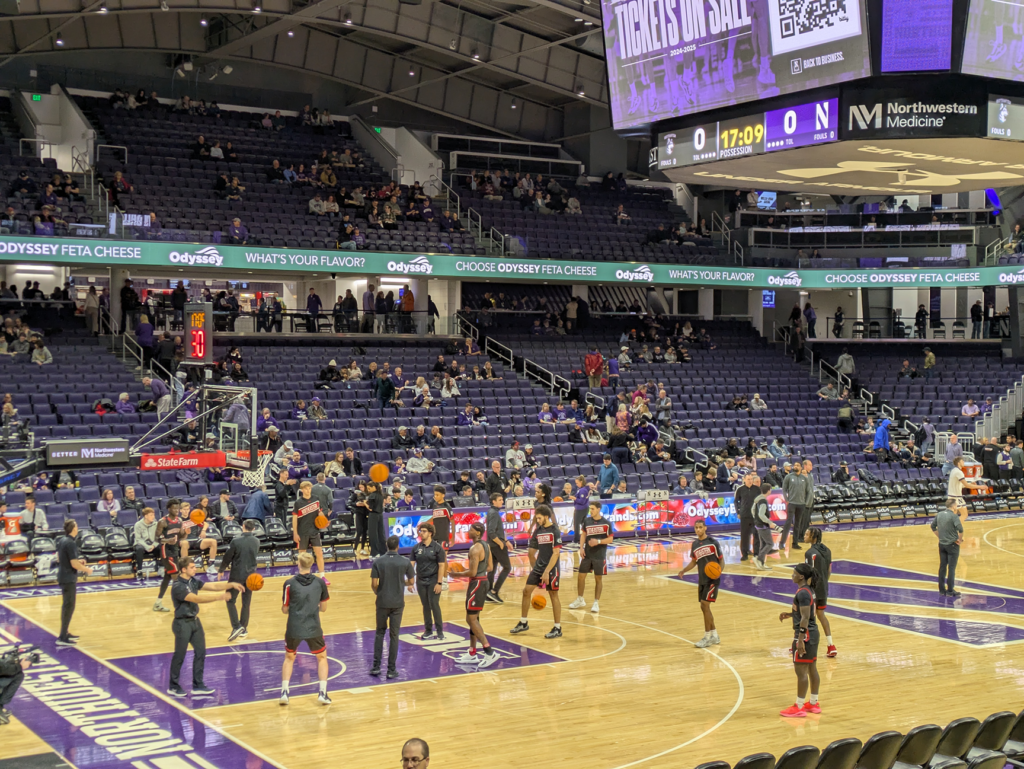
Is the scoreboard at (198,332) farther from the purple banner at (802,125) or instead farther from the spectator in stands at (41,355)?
the purple banner at (802,125)

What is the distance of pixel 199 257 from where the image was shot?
2877 centimetres

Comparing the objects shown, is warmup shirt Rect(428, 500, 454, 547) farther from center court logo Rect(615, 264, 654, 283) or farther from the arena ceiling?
center court logo Rect(615, 264, 654, 283)

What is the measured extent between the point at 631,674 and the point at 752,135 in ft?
20.3

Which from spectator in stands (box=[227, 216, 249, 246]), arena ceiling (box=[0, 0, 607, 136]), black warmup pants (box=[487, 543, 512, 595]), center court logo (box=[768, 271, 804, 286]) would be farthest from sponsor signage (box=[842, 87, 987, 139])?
center court logo (box=[768, 271, 804, 286])

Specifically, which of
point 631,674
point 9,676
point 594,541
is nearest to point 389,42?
point 594,541

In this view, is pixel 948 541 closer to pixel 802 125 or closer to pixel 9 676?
pixel 802 125

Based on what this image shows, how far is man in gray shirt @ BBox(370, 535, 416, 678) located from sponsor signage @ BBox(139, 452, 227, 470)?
2.17 m

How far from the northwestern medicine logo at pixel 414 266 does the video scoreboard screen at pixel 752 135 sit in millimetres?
19117

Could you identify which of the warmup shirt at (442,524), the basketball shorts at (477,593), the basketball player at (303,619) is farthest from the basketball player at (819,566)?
the warmup shirt at (442,524)

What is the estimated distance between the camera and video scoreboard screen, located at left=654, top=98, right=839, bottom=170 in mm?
11461

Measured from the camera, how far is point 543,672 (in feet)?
45.2

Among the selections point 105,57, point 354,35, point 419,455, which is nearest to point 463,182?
point 354,35

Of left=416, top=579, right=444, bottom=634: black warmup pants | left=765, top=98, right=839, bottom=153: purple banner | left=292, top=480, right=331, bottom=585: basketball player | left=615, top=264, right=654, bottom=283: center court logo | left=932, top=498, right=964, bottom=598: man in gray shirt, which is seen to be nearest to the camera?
left=765, top=98, right=839, bottom=153: purple banner

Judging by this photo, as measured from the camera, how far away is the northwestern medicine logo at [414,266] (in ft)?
105
